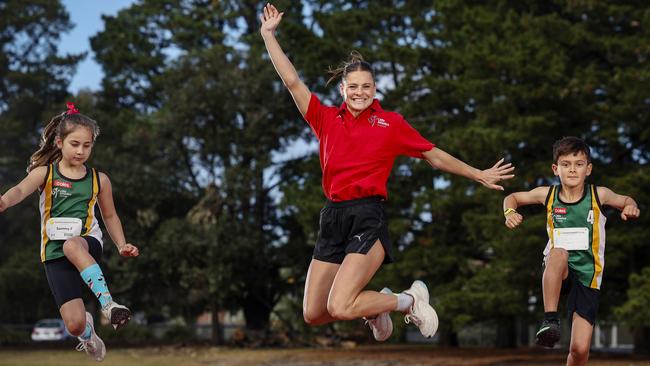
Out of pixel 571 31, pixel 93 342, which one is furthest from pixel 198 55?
pixel 93 342

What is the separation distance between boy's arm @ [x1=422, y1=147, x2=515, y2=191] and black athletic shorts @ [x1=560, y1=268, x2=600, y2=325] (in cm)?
124

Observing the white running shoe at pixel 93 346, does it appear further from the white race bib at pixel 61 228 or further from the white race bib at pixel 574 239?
the white race bib at pixel 574 239

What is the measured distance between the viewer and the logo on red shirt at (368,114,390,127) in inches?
313

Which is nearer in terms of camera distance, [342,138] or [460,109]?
[342,138]

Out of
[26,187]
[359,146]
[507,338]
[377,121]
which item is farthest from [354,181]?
[507,338]

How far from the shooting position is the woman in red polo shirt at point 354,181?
766 cm

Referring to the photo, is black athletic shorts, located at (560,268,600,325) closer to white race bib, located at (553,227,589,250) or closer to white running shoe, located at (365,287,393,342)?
white race bib, located at (553,227,589,250)

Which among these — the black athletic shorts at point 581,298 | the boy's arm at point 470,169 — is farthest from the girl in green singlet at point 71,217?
the black athletic shorts at point 581,298

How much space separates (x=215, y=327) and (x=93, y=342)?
29172 millimetres

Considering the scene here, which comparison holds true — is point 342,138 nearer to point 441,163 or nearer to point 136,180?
point 441,163

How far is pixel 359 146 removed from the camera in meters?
7.79

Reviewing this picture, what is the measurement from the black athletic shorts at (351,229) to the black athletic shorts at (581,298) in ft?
5.72

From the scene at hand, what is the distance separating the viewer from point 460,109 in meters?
30.3

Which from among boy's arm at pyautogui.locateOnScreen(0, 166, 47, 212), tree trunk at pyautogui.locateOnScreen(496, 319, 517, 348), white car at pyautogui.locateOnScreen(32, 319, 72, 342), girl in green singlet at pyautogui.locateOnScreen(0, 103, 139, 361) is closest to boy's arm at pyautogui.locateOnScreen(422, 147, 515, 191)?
girl in green singlet at pyautogui.locateOnScreen(0, 103, 139, 361)
